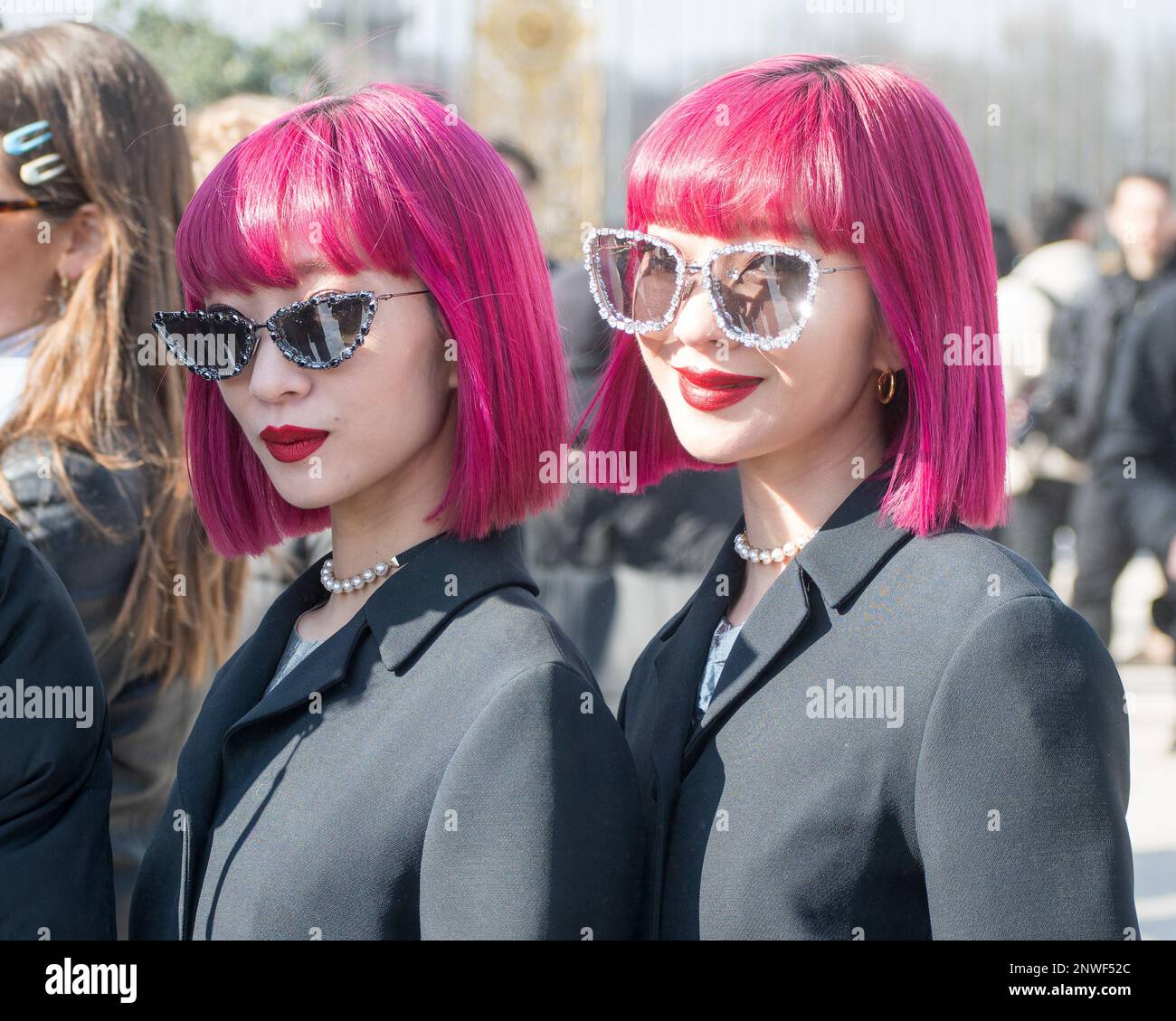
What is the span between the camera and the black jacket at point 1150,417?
17.0 ft

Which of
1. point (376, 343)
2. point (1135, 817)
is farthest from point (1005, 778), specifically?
point (1135, 817)

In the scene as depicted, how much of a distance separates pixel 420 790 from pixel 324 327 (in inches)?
19.8

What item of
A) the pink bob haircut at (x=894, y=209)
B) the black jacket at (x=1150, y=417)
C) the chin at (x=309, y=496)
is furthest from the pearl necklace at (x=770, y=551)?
the black jacket at (x=1150, y=417)

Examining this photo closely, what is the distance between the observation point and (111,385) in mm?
2361

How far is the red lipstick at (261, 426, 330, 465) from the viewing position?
5.41 feet

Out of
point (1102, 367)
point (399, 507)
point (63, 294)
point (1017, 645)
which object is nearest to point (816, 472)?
point (1017, 645)

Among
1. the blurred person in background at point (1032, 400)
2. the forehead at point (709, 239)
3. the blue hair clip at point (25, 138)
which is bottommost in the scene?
the blurred person in background at point (1032, 400)

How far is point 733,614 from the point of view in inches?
68.4

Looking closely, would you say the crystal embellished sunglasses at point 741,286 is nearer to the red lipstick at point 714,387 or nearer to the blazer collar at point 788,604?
the red lipstick at point 714,387

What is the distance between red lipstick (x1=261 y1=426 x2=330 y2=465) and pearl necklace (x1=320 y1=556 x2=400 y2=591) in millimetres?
161

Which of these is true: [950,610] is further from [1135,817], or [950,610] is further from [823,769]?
[1135,817]

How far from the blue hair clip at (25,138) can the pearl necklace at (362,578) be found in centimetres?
99
